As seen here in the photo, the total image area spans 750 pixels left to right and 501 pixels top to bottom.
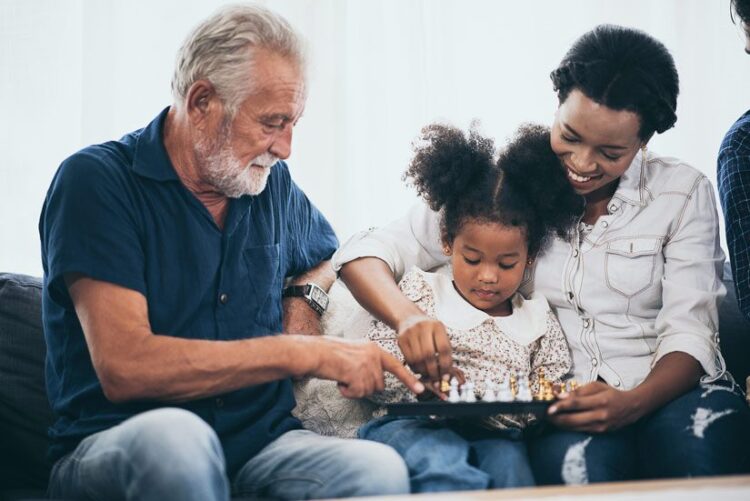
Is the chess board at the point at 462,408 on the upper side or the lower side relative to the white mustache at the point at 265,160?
lower

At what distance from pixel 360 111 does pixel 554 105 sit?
2.06 ft

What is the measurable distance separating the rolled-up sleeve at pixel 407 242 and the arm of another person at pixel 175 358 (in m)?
0.46

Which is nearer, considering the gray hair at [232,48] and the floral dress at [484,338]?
the gray hair at [232,48]

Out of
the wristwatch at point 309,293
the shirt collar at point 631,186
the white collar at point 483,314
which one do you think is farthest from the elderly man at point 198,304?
the shirt collar at point 631,186

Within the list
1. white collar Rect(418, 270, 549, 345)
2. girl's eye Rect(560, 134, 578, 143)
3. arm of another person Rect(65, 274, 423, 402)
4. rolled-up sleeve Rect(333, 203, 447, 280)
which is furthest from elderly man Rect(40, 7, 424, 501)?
girl's eye Rect(560, 134, 578, 143)

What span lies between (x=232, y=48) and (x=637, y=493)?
3.76 ft

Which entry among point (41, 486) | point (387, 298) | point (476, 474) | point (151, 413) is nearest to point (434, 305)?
point (387, 298)

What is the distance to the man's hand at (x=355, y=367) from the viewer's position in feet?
5.81

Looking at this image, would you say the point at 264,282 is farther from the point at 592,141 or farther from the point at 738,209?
the point at 738,209

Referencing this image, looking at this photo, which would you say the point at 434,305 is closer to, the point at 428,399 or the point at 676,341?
the point at 428,399

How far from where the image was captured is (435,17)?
2.94 meters

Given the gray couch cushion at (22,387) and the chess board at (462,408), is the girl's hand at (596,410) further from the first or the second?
the gray couch cushion at (22,387)

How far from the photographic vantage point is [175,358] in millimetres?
1677

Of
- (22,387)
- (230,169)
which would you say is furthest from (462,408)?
(22,387)
